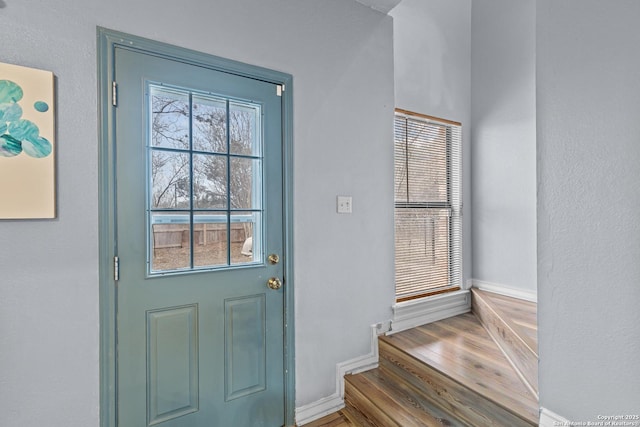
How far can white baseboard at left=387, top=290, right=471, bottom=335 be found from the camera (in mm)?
2371

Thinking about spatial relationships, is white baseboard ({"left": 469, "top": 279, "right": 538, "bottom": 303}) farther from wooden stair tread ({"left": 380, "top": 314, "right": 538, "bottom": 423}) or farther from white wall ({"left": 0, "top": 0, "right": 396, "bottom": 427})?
white wall ({"left": 0, "top": 0, "right": 396, "bottom": 427})

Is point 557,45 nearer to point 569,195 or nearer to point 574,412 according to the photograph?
point 569,195

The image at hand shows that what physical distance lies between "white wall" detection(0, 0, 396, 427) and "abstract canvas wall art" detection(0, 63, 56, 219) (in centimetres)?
4

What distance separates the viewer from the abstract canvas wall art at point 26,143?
3.92 ft

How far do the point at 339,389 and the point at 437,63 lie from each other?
279cm

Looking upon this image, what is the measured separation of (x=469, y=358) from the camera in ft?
6.33

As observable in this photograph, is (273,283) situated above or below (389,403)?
above

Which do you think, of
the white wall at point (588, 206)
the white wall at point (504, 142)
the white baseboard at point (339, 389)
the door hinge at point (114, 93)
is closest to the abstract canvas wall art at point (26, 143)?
the door hinge at point (114, 93)

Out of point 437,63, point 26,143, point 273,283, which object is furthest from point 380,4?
point 26,143

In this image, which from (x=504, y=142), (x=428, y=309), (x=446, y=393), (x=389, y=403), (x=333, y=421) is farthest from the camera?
(x=504, y=142)

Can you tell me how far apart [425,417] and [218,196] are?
5.50 feet

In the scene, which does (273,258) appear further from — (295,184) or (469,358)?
(469,358)

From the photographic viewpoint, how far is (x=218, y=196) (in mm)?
1661

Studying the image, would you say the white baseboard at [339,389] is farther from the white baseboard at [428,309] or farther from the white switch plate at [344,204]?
the white switch plate at [344,204]
